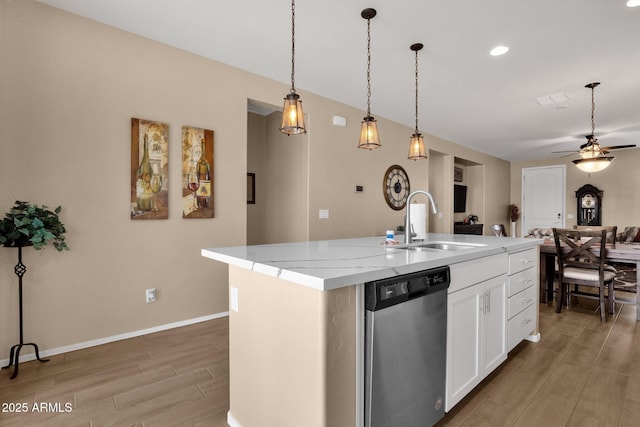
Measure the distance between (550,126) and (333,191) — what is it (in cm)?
390

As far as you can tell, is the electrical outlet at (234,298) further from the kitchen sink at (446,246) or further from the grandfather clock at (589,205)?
the grandfather clock at (589,205)

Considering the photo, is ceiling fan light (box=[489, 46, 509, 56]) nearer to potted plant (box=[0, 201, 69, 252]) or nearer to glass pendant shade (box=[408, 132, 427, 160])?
glass pendant shade (box=[408, 132, 427, 160])

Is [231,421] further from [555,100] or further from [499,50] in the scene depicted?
[555,100]

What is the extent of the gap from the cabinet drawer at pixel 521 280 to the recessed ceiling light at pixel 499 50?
1.93 meters

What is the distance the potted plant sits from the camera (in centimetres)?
204

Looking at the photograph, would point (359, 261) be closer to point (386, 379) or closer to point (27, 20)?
point (386, 379)

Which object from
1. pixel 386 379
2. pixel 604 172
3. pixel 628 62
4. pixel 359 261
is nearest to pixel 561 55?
pixel 628 62

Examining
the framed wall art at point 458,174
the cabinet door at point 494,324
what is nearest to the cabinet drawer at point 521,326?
the cabinet door at point 494,324

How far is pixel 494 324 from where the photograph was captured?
2025 millimetres

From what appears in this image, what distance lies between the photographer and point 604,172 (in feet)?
23.6

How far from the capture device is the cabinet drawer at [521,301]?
7.32 ft

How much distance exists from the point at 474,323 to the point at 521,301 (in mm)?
853

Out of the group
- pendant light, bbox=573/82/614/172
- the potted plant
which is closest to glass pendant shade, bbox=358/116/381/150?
the potted plant

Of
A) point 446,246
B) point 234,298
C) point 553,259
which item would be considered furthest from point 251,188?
point 553,259
